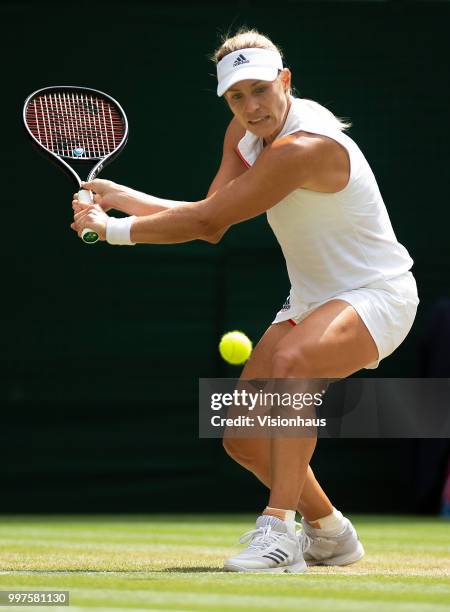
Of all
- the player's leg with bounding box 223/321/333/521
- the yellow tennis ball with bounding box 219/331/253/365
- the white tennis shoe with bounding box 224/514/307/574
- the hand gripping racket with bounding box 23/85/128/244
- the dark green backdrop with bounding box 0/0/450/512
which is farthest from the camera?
the dark green backdrop with bounding box 0/0/450/512

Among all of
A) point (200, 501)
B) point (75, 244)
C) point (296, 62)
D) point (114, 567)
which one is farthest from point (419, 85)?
point (114, 567)

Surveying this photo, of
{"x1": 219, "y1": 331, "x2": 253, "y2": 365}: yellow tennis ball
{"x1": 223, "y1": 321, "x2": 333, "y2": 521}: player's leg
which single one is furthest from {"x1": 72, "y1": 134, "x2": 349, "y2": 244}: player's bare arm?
{"x1": 219, "y1": 331, "x2": 253, "y2": 365}: yellow tennis ball

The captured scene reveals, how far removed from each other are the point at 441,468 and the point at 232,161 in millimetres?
3072

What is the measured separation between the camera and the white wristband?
11.0 ft

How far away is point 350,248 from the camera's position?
3.50 metres

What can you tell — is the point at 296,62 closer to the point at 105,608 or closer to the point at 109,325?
the point at 109,325

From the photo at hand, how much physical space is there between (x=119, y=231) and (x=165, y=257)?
3.02 m

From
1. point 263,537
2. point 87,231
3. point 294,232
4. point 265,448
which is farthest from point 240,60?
point 263,537

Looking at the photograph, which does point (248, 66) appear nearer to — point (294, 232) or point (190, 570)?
point (294, 232)

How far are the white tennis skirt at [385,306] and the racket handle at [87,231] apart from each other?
63 cm

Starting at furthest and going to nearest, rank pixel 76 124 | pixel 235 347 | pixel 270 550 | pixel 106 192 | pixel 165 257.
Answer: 1. pixel 165 257
2. pixel 235 347
3. pixel 76 124
4. pixel 106 192
5. pixel 270 550

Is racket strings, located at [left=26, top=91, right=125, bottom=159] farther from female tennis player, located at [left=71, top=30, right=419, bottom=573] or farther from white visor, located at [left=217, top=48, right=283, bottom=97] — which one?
white visor, located at [left=217, top=48, right=283, bottom=97]

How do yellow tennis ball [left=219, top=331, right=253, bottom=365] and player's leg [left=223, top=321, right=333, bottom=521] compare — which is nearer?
player's leg [left=223, top=321, right=333, bottom=521]

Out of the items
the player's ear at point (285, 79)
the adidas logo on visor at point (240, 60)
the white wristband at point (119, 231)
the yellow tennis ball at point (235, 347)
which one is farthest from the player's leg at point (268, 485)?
the yellow tennis ball at point (235, 347)
